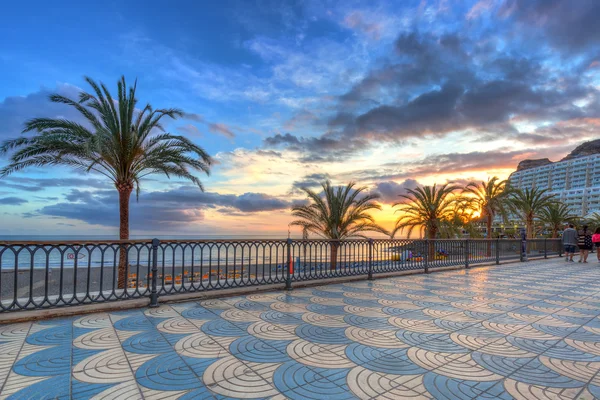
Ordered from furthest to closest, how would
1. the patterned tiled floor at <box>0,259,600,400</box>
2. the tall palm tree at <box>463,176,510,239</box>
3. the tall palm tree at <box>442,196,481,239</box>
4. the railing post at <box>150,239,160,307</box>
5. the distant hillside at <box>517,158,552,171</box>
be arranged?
the distant hillside at <box>517,158,552,171</box> < the tall palm tree at <box>463,176,510,239</box> < the tall palm tree at <box>442,196,481,239</box> < the railing post at <box>150,239,160,307</box> < the patterned tiled floor at <box>0,259,600,400</box>

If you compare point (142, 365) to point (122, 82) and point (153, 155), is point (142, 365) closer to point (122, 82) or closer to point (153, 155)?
point (153, 155)

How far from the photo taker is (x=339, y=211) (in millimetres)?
16953

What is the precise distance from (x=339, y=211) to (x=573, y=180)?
135624 mm

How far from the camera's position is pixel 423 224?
64.6 ft

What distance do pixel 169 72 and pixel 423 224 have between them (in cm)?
1728

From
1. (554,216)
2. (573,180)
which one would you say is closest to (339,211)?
(554,216)

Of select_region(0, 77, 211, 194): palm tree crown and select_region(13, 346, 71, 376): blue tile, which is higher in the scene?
select_region(0, 77, 211, 194): palm tree crown

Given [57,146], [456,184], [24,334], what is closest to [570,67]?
[456,184]

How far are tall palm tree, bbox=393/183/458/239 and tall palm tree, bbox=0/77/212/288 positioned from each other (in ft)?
44.4

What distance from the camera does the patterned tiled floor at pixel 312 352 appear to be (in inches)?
95.9

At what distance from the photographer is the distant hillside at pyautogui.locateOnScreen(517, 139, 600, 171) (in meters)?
127

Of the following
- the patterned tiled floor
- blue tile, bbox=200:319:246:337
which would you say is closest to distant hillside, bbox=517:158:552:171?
the patterned tiled floor

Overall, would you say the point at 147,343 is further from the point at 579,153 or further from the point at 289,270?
the point at 579,153

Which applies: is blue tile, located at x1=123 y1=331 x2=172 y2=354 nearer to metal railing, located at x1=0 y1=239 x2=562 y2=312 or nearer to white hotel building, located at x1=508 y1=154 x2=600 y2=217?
metal railing, located at x1=0 y1=239 x2=562 y2=312
